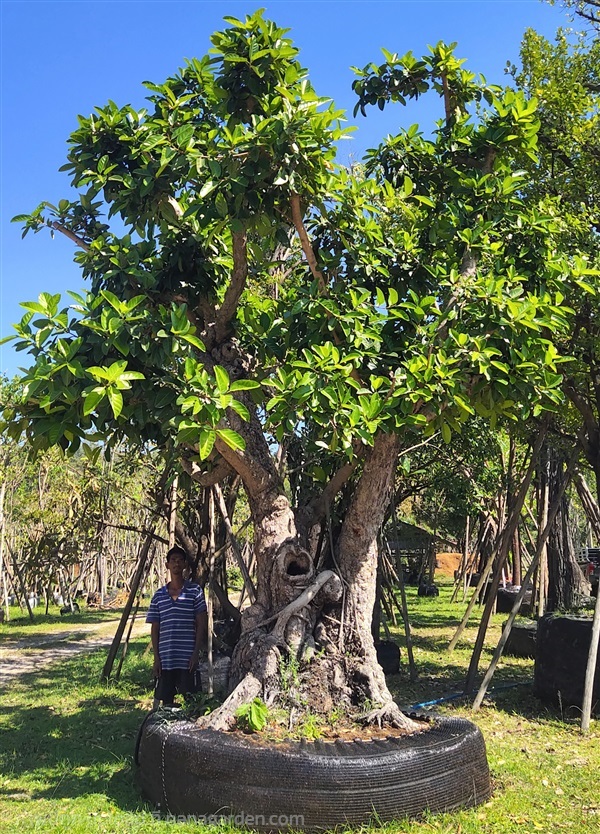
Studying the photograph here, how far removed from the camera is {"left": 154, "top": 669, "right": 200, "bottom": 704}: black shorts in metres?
5.79

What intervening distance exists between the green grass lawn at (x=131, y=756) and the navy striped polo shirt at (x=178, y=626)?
2.65 ft

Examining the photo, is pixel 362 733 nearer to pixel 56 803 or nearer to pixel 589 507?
pixel 56 803

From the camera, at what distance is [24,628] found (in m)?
17.8

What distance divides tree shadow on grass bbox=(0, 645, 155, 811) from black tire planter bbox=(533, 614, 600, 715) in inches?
153

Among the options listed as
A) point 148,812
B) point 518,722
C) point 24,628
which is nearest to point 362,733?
point 148,812

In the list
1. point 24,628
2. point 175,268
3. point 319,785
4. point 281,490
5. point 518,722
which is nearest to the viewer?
point 319,785

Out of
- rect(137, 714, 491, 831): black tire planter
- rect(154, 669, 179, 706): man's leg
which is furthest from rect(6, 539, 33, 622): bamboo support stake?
rect(137, 714, 491, 831): black tire planter

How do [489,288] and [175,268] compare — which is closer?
[489,288]

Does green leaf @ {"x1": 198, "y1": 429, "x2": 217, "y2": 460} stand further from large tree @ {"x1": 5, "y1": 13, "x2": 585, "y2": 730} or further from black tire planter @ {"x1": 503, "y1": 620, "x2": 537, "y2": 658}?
black tire planter @ {"x1": 503, "y1": 620, "x2": 537, "y2": 658}

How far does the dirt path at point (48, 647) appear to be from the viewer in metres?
11.6

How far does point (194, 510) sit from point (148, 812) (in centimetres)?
544

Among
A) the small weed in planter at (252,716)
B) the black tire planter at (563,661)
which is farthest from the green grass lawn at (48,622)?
the small weed in planter at (252,716)

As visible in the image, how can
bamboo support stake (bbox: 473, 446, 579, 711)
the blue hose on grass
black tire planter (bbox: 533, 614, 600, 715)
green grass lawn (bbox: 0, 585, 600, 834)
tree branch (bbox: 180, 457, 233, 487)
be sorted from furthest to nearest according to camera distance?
the blue hose on grass < bamboo support stake (bbox: 473, 446, 579, 711) < black tire planter (bbox: 533, 614, 600, 715) < tree branch (bbox: 180, 457, 233, 487) < green grass lawn (bbox: 0, 585, 600, 834)

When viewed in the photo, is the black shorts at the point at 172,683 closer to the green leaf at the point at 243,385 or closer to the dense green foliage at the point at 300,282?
the dense green foliage at the point at 300,282
